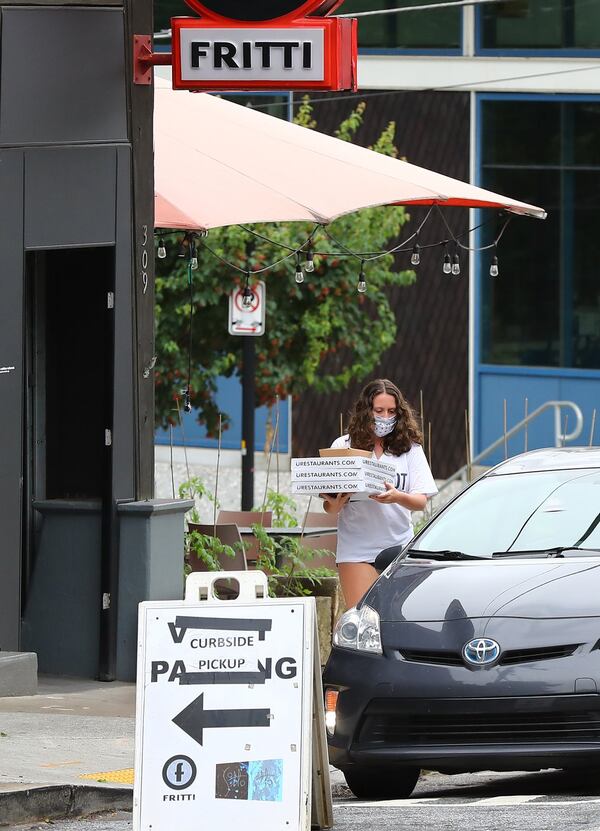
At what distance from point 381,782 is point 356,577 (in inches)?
85.9

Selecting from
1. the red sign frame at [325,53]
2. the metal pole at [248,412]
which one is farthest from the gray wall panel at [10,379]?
the metal pole at [248,412]

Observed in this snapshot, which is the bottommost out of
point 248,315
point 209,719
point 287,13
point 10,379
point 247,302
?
point 209,719

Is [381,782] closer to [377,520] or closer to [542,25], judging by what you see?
[377,520]

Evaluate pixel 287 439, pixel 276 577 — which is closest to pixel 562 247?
pixel 287 439

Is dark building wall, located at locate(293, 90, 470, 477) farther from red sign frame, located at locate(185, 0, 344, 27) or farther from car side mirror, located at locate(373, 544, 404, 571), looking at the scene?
car side mirror, located at locate(373, 544, 404, 571)

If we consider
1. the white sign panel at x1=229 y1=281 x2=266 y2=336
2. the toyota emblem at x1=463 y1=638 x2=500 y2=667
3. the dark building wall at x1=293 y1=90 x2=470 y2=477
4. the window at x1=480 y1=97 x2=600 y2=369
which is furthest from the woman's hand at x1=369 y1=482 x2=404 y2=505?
the window at x1=480 y1=97 x2=600 y2=369

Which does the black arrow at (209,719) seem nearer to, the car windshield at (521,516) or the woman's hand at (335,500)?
the car windshield at (521,516)

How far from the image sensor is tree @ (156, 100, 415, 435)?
1839 cm

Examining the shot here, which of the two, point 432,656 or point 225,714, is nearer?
point 225,714

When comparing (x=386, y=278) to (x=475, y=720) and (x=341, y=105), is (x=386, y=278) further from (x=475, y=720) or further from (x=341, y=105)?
(x=475, y=720)

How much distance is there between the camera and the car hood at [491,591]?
25.0 feet

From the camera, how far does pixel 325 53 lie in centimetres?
1011

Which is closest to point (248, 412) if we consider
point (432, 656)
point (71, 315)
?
point (71, 315)

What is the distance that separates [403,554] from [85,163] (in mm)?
3474
